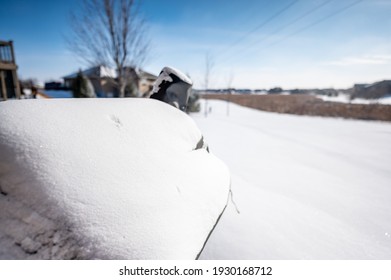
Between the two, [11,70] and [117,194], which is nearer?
[117,194]

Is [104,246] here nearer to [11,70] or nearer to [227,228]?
[227,228]

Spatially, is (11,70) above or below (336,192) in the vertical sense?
above

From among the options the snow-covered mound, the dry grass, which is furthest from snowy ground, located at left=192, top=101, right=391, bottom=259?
the dry grass

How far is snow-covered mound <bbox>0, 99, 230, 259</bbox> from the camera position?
111 cm

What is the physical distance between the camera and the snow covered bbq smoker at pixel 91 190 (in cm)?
111

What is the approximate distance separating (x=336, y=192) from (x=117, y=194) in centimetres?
392

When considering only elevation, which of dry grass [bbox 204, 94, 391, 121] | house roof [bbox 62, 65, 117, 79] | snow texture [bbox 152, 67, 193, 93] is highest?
house roof [bbox 62, 65, 117, 79]

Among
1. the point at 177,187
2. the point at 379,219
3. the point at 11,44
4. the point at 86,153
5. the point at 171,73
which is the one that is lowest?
the point at 379,219

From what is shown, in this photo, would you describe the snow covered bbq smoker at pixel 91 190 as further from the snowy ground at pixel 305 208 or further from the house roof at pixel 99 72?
the house roof at pixel 99 72


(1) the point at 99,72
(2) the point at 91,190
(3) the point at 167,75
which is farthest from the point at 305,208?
(1) the point at 99,72

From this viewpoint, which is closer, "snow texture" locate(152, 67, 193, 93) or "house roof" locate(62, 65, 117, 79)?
"snow texture" locate(152, 67, 193, 93)

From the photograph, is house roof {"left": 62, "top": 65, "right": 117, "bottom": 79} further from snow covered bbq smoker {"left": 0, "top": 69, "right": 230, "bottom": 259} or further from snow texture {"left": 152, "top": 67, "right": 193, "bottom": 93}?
snow covered bbq smoker {"left": 0, "top": 69, "right": 230, "bottom": 259}
